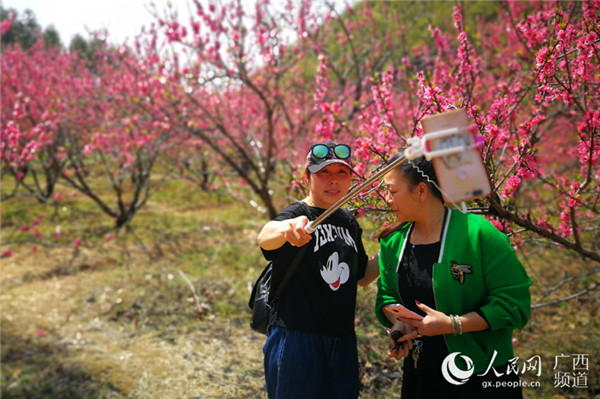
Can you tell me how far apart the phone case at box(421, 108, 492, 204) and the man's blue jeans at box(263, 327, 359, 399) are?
1.01m

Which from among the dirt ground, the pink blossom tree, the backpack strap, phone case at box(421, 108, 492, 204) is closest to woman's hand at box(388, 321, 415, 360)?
the backpack strap

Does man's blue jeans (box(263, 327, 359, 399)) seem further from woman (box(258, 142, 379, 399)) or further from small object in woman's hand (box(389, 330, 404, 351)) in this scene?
small object in woman's hand (box(389, 330, 404, 351))

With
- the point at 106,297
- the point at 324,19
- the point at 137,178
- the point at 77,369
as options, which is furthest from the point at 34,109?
the point at 77,369

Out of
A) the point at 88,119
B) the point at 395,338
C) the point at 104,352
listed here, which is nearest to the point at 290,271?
the point at 395,338

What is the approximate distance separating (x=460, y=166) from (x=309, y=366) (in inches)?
44.5

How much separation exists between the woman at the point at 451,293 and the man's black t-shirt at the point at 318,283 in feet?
0.76

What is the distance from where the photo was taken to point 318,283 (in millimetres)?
1896

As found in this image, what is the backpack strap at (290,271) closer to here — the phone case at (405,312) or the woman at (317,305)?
the woman at (317,305)

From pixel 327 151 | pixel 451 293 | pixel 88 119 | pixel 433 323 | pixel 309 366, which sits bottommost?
pixel 309 366

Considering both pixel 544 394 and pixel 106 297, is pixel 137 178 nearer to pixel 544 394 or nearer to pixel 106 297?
pixel 106 297

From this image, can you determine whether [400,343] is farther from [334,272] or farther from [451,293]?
[334,272]

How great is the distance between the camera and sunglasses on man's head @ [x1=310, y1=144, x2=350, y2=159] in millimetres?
1895

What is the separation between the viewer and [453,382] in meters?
1.66

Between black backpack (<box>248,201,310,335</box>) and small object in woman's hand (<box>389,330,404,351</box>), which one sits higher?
black backpack (<box>248,201,310,335</box>)
